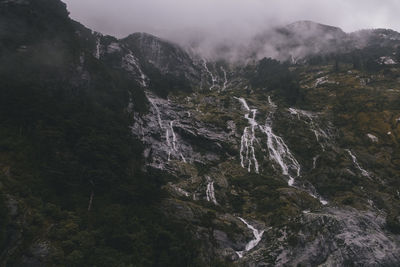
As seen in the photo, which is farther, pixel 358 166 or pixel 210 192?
pixel 358 166

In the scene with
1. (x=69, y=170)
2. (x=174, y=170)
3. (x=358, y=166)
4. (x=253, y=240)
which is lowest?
(x=253, y=240)

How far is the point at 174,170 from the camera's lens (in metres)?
101

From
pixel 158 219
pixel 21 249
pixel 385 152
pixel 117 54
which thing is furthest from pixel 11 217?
pixel 117 54

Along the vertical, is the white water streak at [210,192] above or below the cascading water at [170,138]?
below

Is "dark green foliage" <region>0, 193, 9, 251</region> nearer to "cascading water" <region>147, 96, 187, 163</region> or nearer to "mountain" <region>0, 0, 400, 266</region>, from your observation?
"mountain" <region>0, 0, 400, 266</region>

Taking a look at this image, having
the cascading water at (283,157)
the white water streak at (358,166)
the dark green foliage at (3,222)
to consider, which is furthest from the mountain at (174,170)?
the cascading water at (283,157)

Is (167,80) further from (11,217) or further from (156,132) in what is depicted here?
(11,217)

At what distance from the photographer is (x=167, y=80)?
190000mm

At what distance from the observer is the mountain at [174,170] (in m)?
49.8

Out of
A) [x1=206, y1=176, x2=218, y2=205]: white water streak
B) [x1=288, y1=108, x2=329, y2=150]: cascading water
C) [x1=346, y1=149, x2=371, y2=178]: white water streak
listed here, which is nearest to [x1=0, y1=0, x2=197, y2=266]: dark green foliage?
[x1=206, y1=176, x2=218, y2=205]: white water streak

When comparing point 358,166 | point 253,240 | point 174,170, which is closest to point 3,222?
point 253,240

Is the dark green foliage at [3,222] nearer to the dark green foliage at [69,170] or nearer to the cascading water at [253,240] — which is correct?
the dark green foliage at [69,170]

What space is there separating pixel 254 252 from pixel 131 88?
92.4 m

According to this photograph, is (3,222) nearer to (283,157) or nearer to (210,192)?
(210,192)
